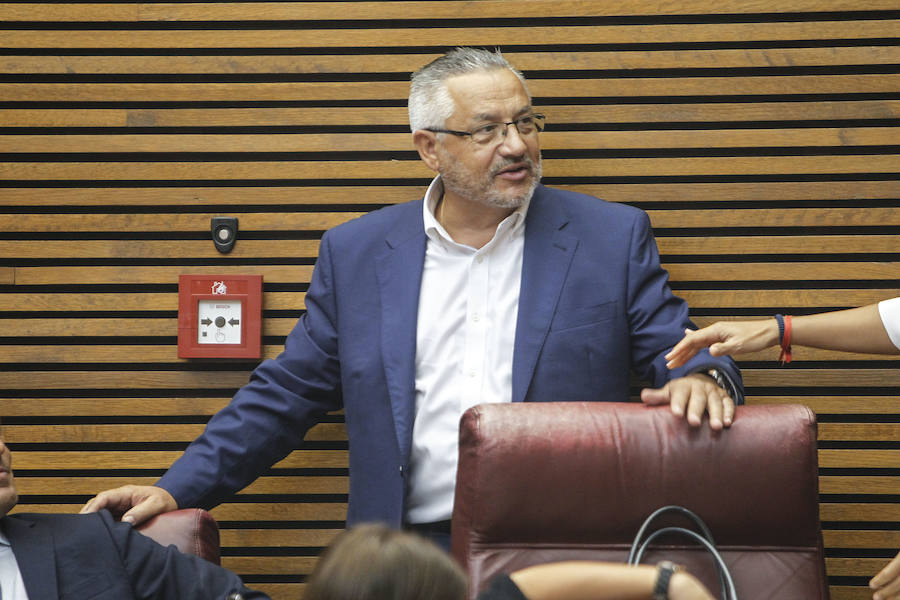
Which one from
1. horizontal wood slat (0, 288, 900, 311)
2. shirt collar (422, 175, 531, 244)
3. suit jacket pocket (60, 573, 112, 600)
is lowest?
suit jacket pocket (60, 573, 112, 600)

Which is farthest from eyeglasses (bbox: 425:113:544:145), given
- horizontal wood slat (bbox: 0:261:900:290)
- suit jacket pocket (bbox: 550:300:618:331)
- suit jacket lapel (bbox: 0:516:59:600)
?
suit jacket lapel (bbox: 0:516:59:600)

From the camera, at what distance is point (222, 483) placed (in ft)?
7.45

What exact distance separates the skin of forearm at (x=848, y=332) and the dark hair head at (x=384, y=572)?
108 centimetres

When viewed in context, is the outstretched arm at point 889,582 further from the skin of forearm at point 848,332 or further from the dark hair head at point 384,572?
the dark hair head at point 384,572

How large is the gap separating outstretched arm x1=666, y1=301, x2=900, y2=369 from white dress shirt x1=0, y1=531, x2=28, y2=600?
136 centimetres

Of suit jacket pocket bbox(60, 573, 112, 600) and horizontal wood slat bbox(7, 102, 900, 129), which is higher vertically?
horizontal wood slat bbox(7, 102, 900, 129)

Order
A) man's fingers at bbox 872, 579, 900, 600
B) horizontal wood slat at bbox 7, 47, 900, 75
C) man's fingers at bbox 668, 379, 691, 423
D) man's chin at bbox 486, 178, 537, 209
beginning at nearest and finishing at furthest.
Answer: man's fingers at bbox 872, 579, 900, 600 → man's fingers at bbox 668, 379, 691, 423 → man's chin at bbox 486, 178, 537, 209 → horizontal wood slat at bbox 7, 47, 900, 75

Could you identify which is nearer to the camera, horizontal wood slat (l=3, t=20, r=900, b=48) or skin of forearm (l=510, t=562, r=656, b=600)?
skin of forearm (l=510, t=562, r=656, b=600)

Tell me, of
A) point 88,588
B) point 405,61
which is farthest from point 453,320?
point 88,588

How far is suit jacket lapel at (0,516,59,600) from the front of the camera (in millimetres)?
1786

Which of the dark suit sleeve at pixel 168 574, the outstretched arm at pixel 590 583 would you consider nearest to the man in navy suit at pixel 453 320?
the dark suit sleeve at pixel 168 574

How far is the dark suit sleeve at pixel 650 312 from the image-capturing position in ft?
7.27

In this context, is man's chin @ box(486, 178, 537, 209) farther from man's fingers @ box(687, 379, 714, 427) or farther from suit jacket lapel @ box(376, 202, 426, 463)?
man's fingers @ box(687, 379, 714, 427)

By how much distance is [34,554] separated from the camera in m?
1.82
